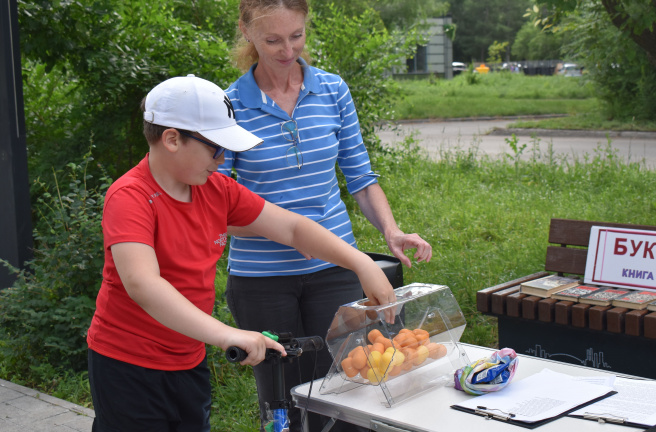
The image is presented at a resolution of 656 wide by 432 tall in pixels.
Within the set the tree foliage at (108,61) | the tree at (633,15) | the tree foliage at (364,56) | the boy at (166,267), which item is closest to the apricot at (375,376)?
the boy at (166,267)

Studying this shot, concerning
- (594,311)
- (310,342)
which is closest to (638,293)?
(594,311)

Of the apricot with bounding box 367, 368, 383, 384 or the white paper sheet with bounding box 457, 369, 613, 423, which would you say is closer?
the white paper sheet with bounding box 457, 369, 613, 423

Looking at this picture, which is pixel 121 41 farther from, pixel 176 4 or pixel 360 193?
pixel 360 193

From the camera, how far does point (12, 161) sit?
6.10 meters

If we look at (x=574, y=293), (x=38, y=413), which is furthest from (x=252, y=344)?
(x=38, y=413)

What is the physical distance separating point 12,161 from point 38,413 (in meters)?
2.51

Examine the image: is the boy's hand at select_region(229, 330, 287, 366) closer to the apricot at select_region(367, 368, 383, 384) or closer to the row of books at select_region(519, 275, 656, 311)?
the apricot at select_region(367, 368, 383, 384)

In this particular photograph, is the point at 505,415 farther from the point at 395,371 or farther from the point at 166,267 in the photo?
the point at 166,267

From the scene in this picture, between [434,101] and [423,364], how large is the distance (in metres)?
24.3

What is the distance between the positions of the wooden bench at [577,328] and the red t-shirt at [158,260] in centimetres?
215

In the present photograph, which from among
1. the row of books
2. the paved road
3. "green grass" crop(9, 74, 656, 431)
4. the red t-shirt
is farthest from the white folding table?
the paved road

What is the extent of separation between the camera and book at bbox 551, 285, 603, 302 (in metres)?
3.86

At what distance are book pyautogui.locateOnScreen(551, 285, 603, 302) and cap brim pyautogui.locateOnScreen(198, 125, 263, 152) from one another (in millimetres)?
2311

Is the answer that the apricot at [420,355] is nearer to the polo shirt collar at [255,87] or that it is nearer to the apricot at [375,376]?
the apricot at [375,376]
